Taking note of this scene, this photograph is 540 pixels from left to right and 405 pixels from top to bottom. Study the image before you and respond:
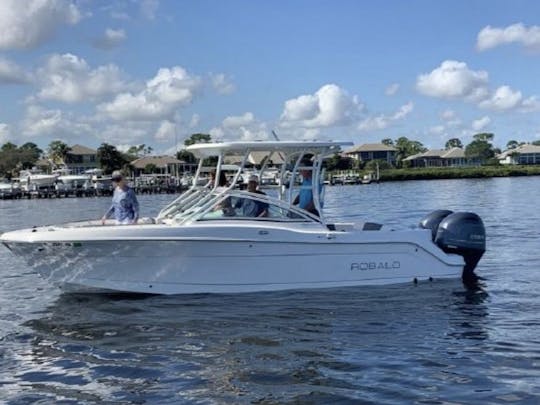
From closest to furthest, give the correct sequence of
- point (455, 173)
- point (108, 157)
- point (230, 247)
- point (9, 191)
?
1. point (230, 247)
2. point (9, 191)
3. point (108, 157)
4. point (455, 173)

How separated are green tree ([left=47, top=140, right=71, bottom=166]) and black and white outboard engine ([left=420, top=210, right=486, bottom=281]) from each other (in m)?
133

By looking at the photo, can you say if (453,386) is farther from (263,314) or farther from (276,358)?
(263,314)

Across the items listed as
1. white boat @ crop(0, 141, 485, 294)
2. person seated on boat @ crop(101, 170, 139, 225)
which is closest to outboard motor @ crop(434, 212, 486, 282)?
white boat @ crop(0, 141, 485, 294)

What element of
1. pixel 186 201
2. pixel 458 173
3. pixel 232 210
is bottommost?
pixel 232 210

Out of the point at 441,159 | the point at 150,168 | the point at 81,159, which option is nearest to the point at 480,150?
the point at 441,159

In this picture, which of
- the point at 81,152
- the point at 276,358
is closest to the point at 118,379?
the point at 276,358

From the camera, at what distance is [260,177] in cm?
1308

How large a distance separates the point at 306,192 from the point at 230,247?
2.01 metres

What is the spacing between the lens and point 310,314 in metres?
11.2

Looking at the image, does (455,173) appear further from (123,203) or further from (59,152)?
(123,203)

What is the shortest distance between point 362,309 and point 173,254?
321cm

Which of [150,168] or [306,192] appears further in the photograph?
[150,168]

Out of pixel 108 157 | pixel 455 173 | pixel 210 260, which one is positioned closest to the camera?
pixel 210 260

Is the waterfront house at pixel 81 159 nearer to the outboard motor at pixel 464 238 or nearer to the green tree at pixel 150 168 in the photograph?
the green tree at pixel 150 168
